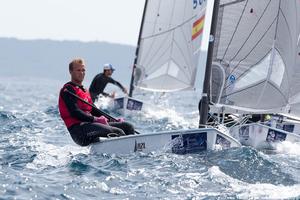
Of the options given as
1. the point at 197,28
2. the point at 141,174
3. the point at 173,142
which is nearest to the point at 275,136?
the point at 173,142

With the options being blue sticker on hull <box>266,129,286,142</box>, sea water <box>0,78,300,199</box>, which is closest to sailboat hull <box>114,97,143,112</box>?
blue sticker on hull <box>266,129,286,142</box>

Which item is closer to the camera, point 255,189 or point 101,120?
point 255,189

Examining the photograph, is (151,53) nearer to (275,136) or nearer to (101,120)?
(275,136)

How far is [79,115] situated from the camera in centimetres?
955

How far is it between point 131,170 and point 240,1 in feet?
11.5

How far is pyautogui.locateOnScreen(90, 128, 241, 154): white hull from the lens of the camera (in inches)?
367

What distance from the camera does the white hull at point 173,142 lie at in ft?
30.6

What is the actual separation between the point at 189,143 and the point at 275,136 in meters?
3.08

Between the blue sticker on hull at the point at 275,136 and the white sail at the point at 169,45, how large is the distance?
26.0ft

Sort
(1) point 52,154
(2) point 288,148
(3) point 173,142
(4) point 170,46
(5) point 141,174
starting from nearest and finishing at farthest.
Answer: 1. (5) point 141,174
2. (3) point 173,142
3. (1) point 52,154
4. (2) point 288,148
5. (4) point 170,46

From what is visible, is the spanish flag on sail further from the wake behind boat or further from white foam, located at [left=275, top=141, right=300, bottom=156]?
white foam, located at [left=275, top=141, right=300, bottom=156]

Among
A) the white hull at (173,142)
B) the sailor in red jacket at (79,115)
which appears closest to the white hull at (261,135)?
the white hull at (173,142)

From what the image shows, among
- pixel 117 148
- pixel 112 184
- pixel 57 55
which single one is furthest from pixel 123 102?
pixel 57 55

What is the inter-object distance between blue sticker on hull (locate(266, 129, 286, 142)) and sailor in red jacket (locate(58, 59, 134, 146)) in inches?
124
